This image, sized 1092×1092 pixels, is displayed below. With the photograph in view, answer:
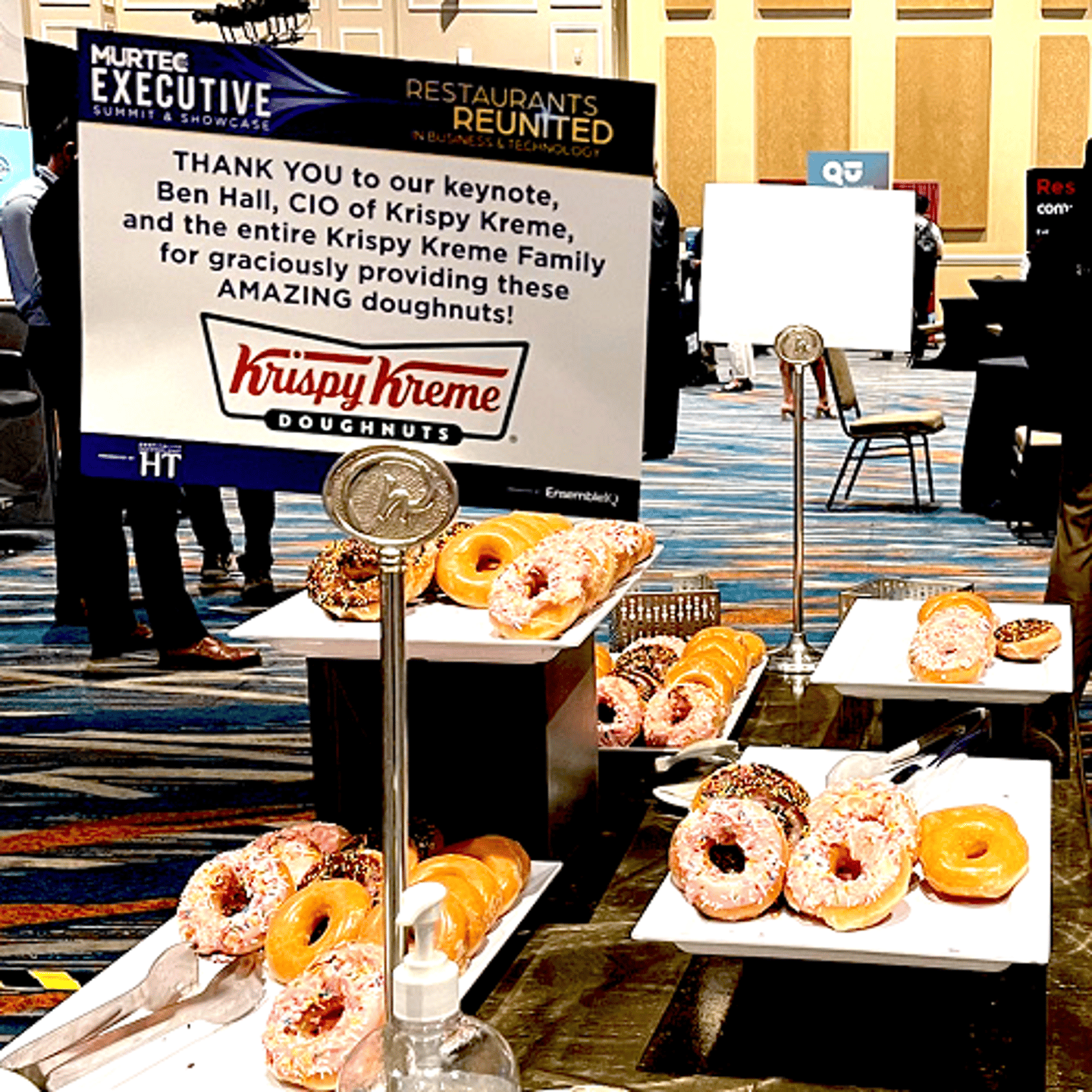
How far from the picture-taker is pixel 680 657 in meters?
2.03

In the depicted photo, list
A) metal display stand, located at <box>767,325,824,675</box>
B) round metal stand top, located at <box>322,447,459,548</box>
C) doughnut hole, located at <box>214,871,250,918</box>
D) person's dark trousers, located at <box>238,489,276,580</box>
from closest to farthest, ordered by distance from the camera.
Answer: round metal stand top, located at <box>322,447,459,548</box>
doughnut hole, located at <box>214,871,250,918</box>
metal display stand, located at <box>767,325,824,675</box>
person's dark trousers, located at <box>238,489,276,580</box>

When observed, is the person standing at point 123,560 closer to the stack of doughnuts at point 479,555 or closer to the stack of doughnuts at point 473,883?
the stack of doughnuts at point 479,555

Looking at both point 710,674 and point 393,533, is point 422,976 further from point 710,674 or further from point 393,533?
point 710,674

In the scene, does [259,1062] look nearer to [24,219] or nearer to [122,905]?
[122,905]

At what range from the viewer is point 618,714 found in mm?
1764

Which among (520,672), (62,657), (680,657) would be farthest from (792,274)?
(62,657)

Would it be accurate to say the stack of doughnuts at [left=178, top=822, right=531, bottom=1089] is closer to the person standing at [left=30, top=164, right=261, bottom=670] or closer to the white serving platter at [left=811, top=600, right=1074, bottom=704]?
the white serving platter at [left=811, top=600, right=1074, bottom=704]

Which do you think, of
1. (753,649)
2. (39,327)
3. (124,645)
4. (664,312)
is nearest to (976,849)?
(753,649)

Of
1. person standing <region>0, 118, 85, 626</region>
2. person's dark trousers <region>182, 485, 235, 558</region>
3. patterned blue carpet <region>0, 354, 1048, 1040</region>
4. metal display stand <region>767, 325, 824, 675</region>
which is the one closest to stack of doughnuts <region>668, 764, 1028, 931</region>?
metal display stand <region>767, 325, 824, 675</region>

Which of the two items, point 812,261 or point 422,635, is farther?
point 812,261

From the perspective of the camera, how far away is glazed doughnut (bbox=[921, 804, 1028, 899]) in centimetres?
117

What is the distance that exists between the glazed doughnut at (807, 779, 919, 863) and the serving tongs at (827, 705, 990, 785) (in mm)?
172

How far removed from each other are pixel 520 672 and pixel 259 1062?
443 millimetres

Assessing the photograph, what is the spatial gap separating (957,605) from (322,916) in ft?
3.22
